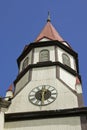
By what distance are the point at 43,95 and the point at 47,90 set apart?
0.72 meters

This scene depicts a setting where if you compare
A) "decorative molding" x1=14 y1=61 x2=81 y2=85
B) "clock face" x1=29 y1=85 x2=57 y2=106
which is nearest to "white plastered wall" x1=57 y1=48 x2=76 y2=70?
"decorative molding" x1=14 y1=61 x2=81 y2=85

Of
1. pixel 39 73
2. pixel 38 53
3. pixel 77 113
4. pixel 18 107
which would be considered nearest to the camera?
pixel 77 113

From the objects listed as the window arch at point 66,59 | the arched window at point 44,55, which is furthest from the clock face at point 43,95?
the window arch at point 66,59

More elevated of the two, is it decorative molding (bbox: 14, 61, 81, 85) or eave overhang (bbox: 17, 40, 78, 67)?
eave overhang (bbox: 17, 40, 78, 67)

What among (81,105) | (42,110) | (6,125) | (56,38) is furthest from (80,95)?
(56,38)

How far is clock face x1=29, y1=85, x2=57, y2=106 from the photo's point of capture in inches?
1146

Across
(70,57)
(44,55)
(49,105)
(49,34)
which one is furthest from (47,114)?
(49,34)

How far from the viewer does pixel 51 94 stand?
2967 centimetres

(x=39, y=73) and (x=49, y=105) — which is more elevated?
(x=39, y=73)

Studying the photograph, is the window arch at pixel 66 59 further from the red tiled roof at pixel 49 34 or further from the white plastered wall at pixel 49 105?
the white plastered wall at pixel 49 105

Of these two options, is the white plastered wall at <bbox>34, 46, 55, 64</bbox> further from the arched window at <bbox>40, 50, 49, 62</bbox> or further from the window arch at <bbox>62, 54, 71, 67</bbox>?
the window arch at <bbox>62, 54, 71, 67</bbox>

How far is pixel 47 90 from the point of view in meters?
30.1

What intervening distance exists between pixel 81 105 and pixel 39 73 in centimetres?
539

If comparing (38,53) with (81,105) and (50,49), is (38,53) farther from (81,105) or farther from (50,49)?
(81,105)
